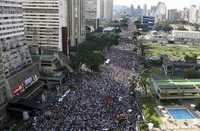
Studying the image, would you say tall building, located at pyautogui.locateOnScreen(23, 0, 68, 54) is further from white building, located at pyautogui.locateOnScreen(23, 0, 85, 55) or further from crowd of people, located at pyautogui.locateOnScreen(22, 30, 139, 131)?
crowd of people, located at pyautogui.locateOnScreen(22, 30, 139, 131)

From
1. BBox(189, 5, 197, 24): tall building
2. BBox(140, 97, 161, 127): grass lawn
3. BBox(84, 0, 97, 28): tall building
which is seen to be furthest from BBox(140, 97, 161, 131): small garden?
BBox(189, 5, 197, 24): tall building

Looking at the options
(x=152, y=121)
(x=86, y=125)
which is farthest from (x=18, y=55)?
(x=152, y=121)

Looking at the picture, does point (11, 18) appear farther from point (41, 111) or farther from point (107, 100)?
point (107, 100)

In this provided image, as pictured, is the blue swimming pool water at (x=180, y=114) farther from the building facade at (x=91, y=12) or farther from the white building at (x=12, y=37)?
Answer: the building facade at (x=91, y=12)

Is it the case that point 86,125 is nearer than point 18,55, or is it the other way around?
point 86,125

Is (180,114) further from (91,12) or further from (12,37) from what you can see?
(91,12)

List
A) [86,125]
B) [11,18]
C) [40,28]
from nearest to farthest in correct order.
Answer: [86,125] < [11,18] < [40,28]

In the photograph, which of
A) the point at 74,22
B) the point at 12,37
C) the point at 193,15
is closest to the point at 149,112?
the point at 12,37
